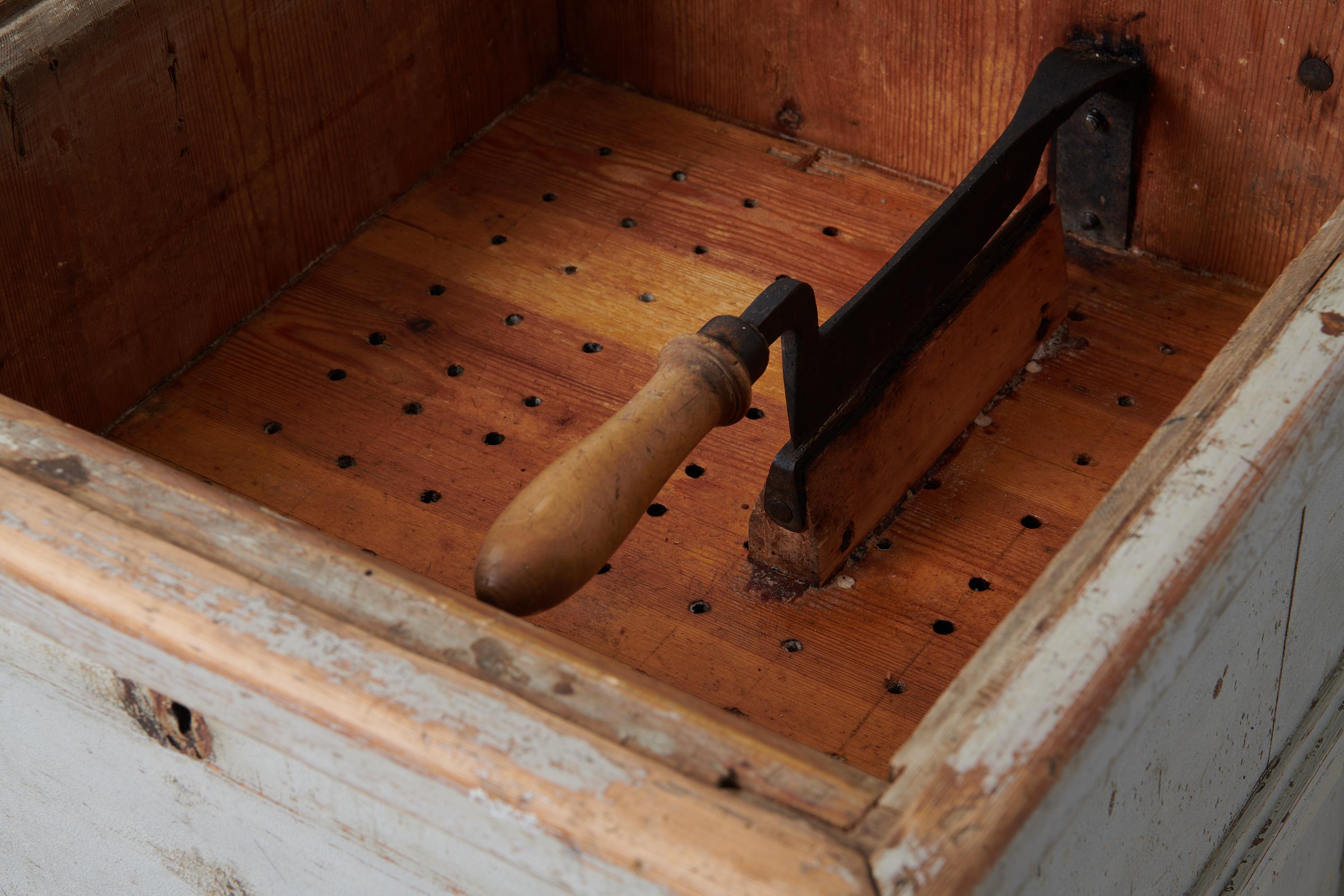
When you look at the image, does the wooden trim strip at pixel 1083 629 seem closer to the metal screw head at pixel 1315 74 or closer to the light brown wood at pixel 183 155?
the metal screw head at pixel 1315 74

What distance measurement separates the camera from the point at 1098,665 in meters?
0.58

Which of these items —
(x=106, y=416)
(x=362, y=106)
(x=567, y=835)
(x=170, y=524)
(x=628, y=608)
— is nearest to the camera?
(x=567, y=835)

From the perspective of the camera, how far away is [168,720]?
685mm

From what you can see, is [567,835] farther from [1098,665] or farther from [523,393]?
[523,393]

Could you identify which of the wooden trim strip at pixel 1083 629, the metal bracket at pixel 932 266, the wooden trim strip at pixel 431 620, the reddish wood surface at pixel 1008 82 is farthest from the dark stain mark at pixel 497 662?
the reddish wood surface at pixel 1008 82

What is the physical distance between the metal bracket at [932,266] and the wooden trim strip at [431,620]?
234mm

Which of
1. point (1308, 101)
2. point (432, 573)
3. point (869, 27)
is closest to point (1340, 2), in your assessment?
point (1308, 101)

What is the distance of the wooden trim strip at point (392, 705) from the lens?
1.76 feet

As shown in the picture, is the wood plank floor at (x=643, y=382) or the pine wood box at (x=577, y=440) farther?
the wood plank floor at (x=643, y=382)

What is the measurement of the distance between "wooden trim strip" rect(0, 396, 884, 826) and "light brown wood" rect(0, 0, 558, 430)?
271 mm

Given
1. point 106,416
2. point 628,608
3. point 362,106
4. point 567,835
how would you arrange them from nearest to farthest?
point 567,835 → point 628,608 → point 106,416 → point 362,106

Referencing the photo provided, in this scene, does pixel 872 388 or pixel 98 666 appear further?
pixel 872 388

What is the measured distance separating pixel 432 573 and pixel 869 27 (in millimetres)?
526

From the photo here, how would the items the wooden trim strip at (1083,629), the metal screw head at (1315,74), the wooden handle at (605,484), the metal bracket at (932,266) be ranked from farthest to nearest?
1. the metal screw head at (1315,74)
2. the metal bracket at (932,266)
3. the wooden handle at (605,484)
4. the wooden trim strip at (1083,629)
